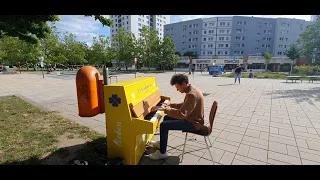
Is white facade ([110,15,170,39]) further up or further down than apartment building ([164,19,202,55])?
further up

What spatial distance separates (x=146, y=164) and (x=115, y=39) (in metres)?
48.3

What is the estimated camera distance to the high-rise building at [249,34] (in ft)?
195

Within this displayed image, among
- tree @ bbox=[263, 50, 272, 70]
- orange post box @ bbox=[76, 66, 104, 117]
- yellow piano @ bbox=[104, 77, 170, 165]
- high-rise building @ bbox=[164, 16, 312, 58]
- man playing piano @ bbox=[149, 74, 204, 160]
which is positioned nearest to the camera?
yellow piano @ bbox=[104, 77, 170, 165]

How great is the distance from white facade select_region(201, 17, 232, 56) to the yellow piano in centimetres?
6521

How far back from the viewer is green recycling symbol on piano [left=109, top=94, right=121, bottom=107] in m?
2.58

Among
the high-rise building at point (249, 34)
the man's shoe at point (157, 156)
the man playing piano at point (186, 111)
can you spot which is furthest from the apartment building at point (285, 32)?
the man's shoe at point (157, 156)

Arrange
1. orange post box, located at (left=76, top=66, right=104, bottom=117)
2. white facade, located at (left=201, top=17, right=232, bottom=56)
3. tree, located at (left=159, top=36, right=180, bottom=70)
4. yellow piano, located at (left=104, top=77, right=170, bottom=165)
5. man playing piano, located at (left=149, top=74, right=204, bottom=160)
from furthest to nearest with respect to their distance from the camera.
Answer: white facade, located at (left=201, top=17, right=232, bottom=56) → tree, located at (left=159, top=36, right=180, bottom=70) → orange post box, located at (left=76, top=66, right=104, bottom=117) → man playing piano, located at (left=149, top=74, right=204, bottom=160) → yellow piano, located at (left=104, top=77, right=170, bottom=165)

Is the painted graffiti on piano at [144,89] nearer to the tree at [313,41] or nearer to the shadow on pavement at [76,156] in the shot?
the shadow on pavement at [76,156]

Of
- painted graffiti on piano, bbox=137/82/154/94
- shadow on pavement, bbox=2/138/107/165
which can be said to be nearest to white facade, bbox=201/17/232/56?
painted graffiti on piano, bbox=137/82/154/94

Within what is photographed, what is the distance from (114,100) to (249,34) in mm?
69136

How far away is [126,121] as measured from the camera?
2613mm

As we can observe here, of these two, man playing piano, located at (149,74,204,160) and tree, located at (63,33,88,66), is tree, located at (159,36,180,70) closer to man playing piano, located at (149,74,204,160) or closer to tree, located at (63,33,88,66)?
tree, located at (63,33,88,66)

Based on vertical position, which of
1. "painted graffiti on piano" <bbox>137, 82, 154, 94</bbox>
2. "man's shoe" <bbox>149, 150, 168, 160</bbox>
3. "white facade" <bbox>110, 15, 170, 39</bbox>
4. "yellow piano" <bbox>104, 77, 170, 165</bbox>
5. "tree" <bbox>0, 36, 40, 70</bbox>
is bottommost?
"man's shoe" <bbox>149, 150, 168, 160</bbox>
